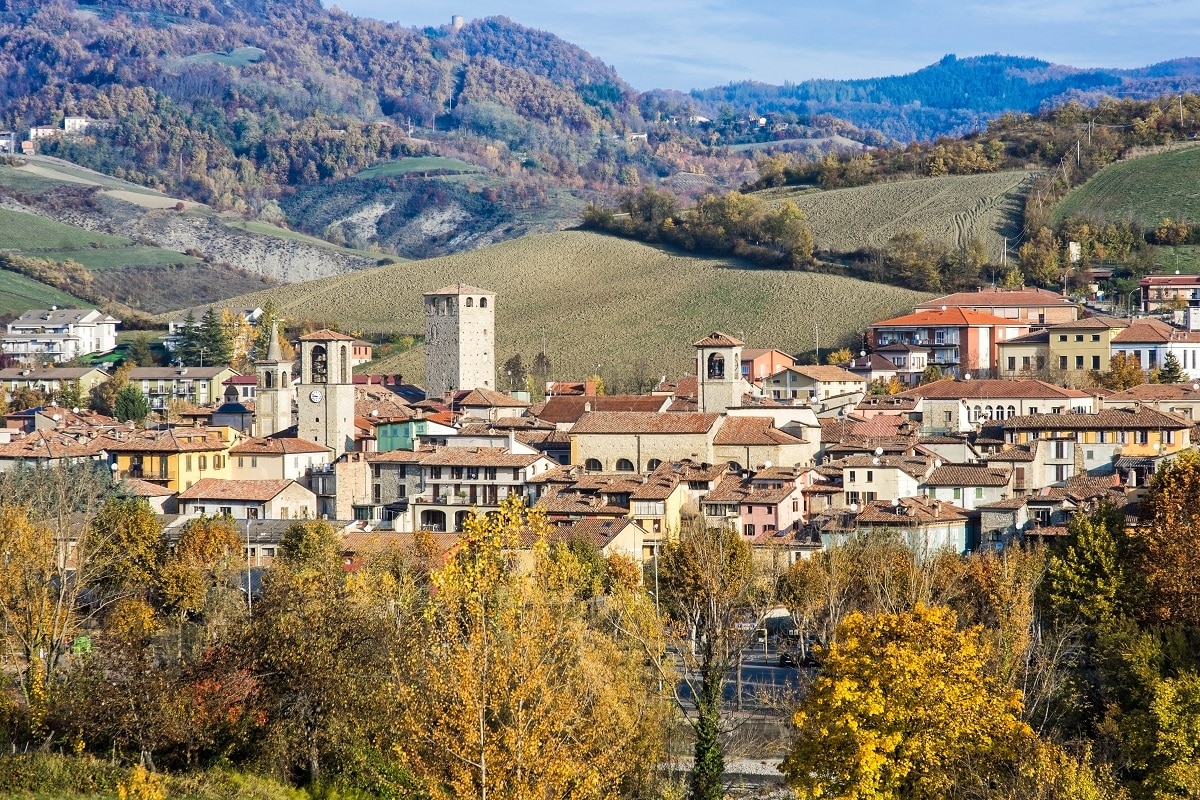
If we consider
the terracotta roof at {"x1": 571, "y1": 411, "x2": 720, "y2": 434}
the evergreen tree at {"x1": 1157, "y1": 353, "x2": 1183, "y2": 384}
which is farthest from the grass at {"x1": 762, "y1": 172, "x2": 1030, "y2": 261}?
the terracotta roof at {"x1": 571, "y1": 411, "x2": 720, "y2": 434}

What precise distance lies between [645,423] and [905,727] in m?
32.5

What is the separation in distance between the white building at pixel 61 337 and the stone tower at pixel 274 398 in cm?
4401

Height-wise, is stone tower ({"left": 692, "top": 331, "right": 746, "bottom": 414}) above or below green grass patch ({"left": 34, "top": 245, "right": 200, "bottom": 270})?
below

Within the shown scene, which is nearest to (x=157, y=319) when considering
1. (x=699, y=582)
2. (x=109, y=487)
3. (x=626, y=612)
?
(x=109, y=487)

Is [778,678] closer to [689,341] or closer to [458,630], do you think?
[458,630]

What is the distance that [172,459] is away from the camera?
61969mm

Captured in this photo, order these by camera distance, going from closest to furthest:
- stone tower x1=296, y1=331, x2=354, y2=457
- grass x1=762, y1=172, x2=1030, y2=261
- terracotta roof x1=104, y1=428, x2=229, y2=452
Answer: terracotta roof x1=104, y1=428, x2=229, y2=452, stone tower x1=296, y1=331, x2=354, y2=457, grass x1=762, y1=172, x2=1030, y2=261

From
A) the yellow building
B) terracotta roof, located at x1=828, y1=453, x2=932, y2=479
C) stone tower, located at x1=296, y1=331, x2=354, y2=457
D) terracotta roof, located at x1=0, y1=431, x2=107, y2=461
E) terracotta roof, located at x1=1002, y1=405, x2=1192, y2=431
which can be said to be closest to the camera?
terracotta roof, located at x1=828, y1=453, x2=932, y2=479

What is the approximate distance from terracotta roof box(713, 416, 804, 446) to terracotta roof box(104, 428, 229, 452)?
57.6 feet

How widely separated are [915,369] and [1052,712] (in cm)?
5107

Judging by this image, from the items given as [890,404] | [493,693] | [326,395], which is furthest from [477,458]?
[493,693]

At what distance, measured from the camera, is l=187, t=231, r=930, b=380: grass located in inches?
3841

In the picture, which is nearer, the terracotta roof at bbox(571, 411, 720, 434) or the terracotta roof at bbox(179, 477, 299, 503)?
the terracotta roof at bbox(179, 477, 299, 503)

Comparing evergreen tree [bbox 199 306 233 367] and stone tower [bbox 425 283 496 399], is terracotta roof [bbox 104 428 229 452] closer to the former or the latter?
stone tower [bbox 425 283 496 399]
